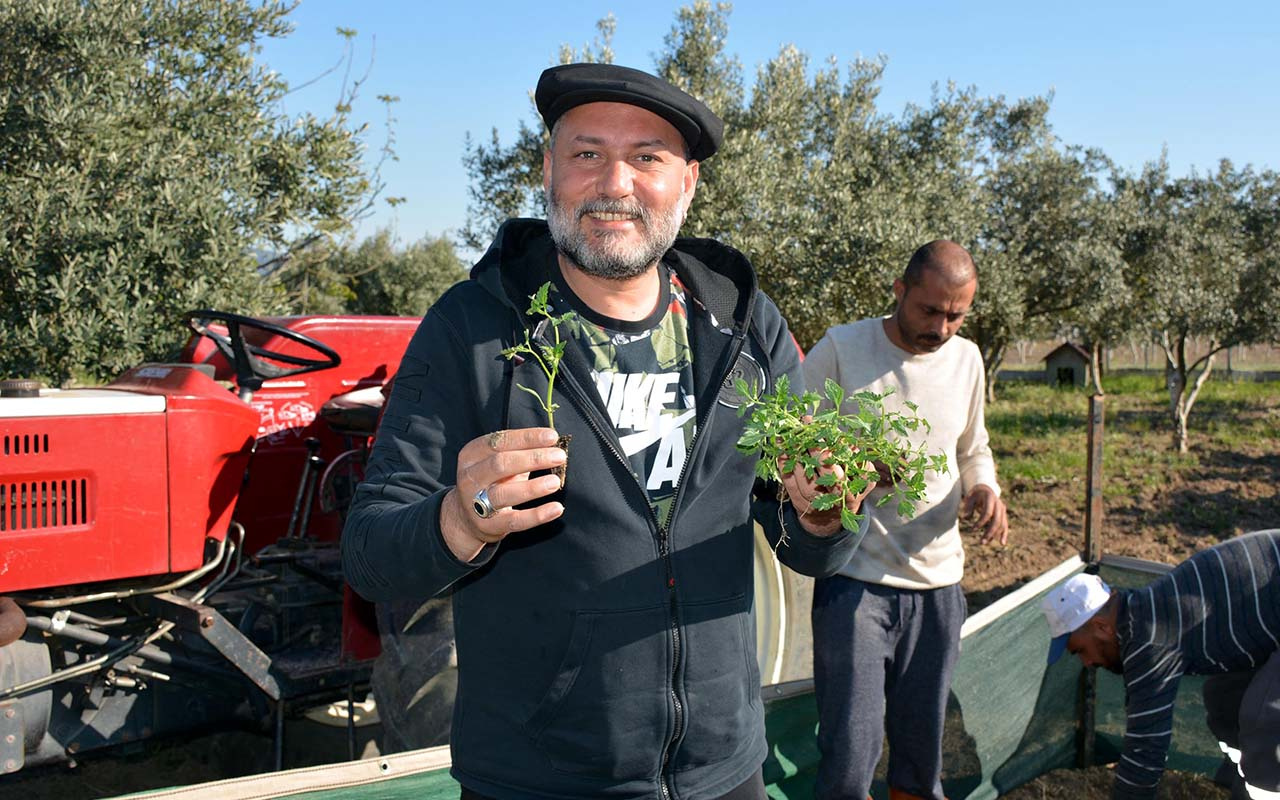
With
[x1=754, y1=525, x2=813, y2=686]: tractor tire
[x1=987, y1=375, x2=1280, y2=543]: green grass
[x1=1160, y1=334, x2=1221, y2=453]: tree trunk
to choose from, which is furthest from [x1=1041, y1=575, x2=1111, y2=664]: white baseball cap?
[x1=1160, y1=334, x2=1221, y2=453]: tree trunk

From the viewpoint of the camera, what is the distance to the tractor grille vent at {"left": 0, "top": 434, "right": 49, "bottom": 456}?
10.1 ft

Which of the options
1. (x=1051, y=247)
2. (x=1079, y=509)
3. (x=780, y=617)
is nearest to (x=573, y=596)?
(x=780, y=617)

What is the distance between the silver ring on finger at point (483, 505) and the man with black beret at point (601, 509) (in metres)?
0.12

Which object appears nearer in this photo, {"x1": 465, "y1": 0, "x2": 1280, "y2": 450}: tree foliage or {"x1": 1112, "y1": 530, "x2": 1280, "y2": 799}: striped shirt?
{"x1": 1112, "y1": 530, "x2": 1280, "y2": 799}: striped shirt

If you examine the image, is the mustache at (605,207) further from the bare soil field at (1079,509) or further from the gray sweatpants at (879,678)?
the bare soil field at (1079,509)

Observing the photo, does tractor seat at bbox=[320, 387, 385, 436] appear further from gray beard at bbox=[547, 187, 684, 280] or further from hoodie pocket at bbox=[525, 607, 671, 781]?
hoodie pocket at bbox=[525, 607, 671, 781]

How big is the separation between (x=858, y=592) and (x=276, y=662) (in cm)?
217

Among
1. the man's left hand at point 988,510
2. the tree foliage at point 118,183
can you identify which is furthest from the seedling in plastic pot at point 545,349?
the tree foliage at point 118,183

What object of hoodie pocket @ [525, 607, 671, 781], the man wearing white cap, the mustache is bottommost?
the man wearing white cap

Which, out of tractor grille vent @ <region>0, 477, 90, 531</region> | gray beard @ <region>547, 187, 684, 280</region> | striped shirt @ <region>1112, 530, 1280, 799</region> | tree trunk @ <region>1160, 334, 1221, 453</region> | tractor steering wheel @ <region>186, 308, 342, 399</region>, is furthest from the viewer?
tree trunk @ <region>1160, 334, 1221, 453</region>

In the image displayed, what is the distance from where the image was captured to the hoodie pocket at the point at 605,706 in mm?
1684

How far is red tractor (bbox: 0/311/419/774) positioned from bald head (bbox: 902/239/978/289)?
205 cm

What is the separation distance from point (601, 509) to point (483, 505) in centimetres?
34

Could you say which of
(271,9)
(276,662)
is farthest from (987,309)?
(276,662)
